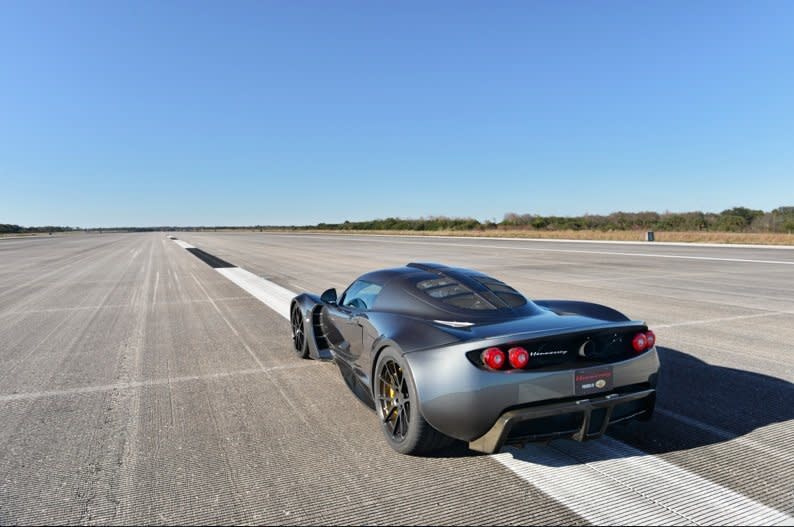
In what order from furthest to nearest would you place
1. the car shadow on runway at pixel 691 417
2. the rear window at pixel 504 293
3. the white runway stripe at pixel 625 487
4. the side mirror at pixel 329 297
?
the side mirror at pixel 329 297 < the rear window at pixel 504 293 < the car shadow on runway at pixel 691 417 < the white runway stripe at pixel 625 487

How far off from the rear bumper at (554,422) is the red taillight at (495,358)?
0.88ft

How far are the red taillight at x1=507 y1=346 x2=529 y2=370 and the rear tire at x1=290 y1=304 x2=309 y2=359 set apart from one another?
10.5 feet

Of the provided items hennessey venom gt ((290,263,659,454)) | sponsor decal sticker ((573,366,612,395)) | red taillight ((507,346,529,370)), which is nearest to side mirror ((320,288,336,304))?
hennessey venom gt ((290,263,659,454))

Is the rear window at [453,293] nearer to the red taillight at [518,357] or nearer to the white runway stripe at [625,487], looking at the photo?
the red taillight at [518,357]

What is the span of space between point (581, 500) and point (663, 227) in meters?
59.6

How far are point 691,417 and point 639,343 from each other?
1.15 m

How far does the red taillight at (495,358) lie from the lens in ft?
9.91

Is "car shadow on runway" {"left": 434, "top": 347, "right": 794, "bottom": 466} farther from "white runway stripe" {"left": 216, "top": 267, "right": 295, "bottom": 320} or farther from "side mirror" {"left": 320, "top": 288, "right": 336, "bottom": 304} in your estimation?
"white runway stripe" {"left": 216, "top": 267, "right": 295, "bottom": 320}

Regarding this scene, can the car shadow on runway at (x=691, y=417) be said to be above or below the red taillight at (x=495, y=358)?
below

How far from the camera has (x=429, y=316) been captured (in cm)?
363

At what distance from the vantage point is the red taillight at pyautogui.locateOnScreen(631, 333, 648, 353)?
3385 millimetres

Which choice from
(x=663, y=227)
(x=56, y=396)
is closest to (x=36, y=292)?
(x=56, y=396)

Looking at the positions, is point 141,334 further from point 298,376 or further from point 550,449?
point 550,449

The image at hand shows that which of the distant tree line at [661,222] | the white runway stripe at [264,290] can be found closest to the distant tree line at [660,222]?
the distant tree line at [661,222]
